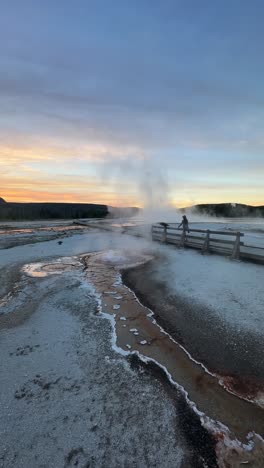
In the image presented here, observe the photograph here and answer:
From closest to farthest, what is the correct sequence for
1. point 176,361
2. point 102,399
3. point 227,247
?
point 102,399 → point 176,361 → point 227,247

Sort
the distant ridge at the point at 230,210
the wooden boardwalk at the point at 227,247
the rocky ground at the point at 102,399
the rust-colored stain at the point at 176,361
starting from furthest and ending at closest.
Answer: the distant ridge at the point at 230,210 < the wooden boardwalk at the point at 227,247 < the rust-colored stain at the point at 176,361 < the rocky ground at the point at 102,399

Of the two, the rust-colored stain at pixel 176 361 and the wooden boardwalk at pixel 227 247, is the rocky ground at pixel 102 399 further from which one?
the wooden boardwalk at pixel 227 247

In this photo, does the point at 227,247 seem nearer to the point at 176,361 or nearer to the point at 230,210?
the point at 176,361

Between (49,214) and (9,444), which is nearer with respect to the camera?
(9,444)

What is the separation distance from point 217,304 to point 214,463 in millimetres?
4607

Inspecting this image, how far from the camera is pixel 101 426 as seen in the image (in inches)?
138

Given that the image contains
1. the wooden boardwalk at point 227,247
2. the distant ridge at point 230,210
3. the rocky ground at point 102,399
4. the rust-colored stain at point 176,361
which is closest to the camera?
the rocky ground at point 102,399

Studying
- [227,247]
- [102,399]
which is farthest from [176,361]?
[227,247]

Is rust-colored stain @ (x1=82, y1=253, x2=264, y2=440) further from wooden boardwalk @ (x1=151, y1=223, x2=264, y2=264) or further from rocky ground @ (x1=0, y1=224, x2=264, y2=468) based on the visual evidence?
wooden boardwalk @ (x1=151, y1=223, x2=264, y2=264)

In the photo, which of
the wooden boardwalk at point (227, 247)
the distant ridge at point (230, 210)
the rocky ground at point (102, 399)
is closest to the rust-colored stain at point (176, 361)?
the rocky ground at point (102, 399)

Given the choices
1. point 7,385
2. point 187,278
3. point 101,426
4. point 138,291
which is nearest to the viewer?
point 101,426

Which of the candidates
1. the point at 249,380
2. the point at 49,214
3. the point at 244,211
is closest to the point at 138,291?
the point at 249,380

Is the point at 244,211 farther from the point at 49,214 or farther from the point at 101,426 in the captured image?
the point at 101,426

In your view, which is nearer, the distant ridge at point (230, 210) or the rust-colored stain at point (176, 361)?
the rust-colored stain at point (176, 361)
